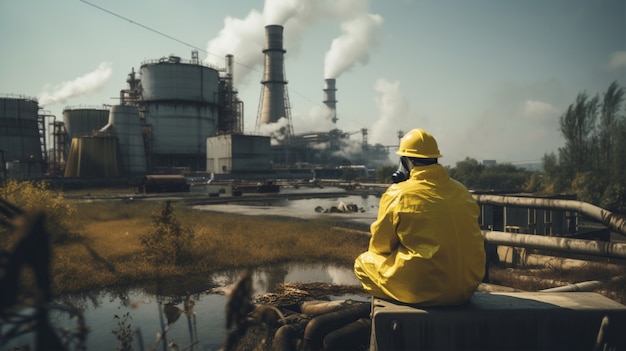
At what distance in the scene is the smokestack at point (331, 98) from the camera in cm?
13250

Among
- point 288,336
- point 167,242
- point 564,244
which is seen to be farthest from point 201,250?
point 564,244

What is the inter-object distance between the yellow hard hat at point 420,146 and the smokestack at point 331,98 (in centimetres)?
13052

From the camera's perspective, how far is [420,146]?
3.86 meters

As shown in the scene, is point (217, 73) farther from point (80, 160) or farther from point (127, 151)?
point (80, 160)

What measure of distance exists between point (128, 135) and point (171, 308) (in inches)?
2125

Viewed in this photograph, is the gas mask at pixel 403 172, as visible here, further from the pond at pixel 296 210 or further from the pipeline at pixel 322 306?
the pond at pixel 296 210

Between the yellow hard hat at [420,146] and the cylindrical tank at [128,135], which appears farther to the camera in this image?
the cylindrical tank at [128,135]

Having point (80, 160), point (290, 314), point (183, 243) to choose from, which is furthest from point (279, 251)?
point (80, 160)

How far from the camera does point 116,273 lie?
941cm

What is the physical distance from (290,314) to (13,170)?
62434 millimetres

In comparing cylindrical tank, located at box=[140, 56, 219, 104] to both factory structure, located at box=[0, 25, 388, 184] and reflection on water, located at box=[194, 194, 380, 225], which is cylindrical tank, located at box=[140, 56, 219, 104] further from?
reflection on water, located at box=[194, 194, 380, 225]

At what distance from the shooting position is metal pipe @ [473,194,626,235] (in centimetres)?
510

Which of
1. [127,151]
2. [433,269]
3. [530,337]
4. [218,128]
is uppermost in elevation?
[218,128]

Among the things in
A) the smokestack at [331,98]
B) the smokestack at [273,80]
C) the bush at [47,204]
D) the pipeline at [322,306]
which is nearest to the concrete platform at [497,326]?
the pipeline at [322,306]
